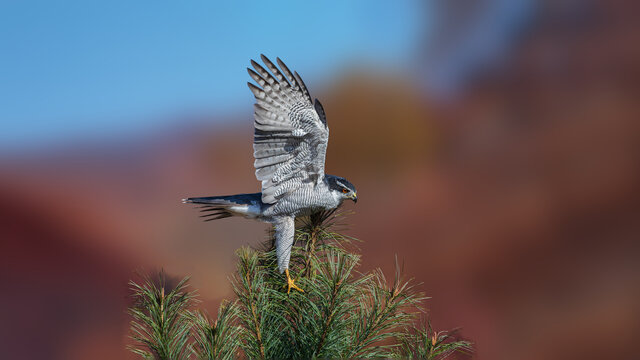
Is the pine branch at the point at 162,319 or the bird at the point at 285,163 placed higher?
the bird at the point at 285,163

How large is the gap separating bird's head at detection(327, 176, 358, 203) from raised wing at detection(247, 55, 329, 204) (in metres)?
0.04

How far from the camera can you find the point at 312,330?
141 cm

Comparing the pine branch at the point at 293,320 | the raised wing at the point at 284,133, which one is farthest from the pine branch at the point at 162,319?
the raised wing at the point at 284,133

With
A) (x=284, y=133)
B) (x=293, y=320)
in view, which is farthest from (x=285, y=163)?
(x=293, y=320)

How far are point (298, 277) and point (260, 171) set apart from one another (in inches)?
15.3

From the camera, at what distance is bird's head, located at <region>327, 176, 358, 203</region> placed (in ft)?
5.63

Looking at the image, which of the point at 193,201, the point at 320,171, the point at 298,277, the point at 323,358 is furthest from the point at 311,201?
the point at 323,358

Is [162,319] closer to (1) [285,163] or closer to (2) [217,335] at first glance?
(2) [217,335]

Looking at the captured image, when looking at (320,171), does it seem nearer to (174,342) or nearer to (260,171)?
(260,171)

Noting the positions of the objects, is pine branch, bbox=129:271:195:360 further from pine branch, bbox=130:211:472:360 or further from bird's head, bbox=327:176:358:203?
bird's head, bbox=327:176:358:203

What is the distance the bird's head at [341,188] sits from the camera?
172 centimetres

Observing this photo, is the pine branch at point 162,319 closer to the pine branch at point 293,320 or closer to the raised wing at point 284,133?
the pine branch at point 293,320

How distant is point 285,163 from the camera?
1.71m

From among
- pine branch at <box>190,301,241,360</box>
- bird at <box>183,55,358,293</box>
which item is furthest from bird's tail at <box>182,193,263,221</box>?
pine branch at <box>190,301,241,360</box>
